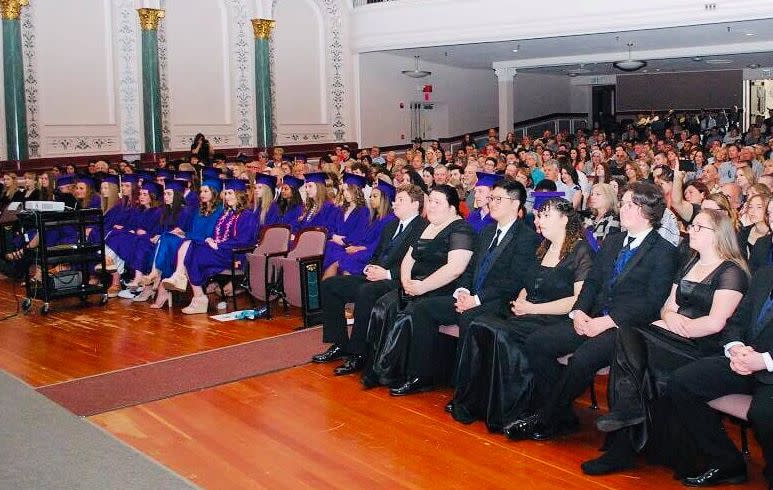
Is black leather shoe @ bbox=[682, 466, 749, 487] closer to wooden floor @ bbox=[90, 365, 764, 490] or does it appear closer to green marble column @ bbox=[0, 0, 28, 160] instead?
wooden floor @ bbox=[90, 365, 764, 490]

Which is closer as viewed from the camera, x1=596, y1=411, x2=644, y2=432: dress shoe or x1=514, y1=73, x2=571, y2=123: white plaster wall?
x1=596, y1=411, x2=644, y2=432: dress shoe

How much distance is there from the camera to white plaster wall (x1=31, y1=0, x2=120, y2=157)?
1488cm

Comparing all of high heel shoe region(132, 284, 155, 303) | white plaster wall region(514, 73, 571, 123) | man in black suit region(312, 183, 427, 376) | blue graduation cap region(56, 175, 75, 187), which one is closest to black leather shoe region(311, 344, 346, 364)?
man in black suit region(312, 183, 427, 376)

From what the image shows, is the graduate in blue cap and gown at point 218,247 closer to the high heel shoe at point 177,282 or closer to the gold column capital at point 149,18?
the high heel shoe at point 177,282

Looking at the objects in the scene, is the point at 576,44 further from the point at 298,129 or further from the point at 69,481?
the point at 69,481

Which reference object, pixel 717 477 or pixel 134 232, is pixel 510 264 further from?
pixel 134 232

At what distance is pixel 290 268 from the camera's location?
312 inches

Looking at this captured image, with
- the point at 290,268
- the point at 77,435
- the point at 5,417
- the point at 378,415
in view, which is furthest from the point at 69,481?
the point at 290,268

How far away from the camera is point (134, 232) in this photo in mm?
9586

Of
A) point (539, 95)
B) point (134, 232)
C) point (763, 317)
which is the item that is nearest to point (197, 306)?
point (134, 232)

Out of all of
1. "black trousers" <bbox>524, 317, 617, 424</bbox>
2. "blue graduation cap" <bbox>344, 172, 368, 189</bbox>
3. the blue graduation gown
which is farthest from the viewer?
the blue graduation gown

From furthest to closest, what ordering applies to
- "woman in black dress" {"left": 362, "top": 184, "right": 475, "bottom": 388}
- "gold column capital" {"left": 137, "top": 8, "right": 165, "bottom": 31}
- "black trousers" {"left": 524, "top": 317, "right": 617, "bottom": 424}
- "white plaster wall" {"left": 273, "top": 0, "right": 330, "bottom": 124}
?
"white plaster wall" {"left": 273, "top": 0, "right": 330, "bottom": 124} < "gold column capital" {"left": 137, "top": 8, "right": 165, "bottom": 31} < "woman in black dress" {"left": 362, "top": 184, "right": 475, "bottom": 388} < "black trousers" {"left": 524, "top": 317, "right": 617, "bottom": 424}

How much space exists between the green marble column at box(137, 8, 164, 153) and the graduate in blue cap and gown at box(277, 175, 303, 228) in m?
7.65

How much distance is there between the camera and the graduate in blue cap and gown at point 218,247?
8414mm
